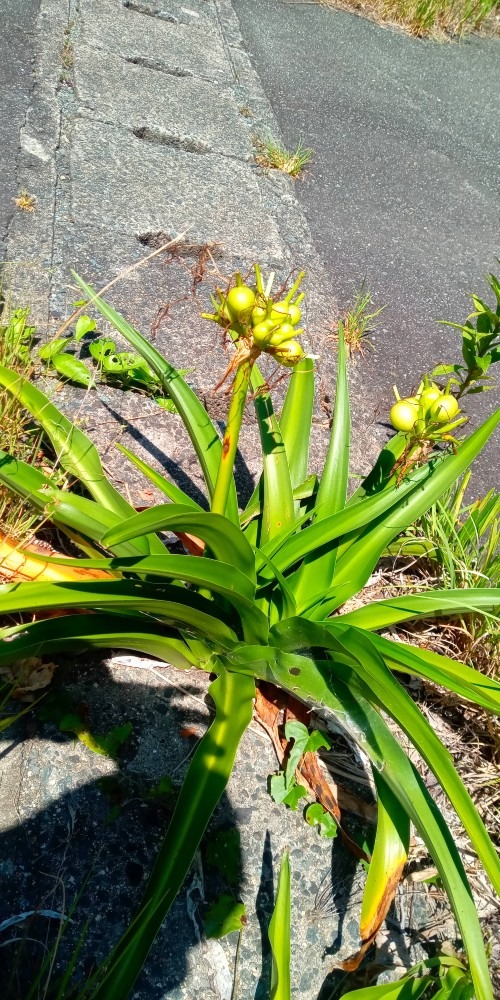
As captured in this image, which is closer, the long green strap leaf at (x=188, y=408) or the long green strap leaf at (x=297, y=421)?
the long green strap leaf at (x=188, y=408)

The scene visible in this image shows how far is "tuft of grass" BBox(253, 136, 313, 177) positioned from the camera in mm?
3879

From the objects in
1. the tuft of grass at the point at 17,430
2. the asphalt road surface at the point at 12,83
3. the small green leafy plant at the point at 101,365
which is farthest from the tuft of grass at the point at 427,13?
the tuft of grass at the point at 17,430

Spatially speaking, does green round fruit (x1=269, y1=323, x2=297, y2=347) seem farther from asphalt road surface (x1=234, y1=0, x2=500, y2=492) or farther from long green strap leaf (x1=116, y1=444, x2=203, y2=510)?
asphalt road surface (x1=234, y1=0, x2=500, y2=492)

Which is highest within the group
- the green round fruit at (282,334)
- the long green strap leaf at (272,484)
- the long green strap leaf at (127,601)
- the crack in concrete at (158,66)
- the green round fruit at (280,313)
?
the crack in concrete at (158,66)

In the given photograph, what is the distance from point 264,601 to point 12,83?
3.24m

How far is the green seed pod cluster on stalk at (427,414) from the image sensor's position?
1.42 metres

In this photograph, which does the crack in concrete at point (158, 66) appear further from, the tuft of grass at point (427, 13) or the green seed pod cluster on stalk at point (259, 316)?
the green seed pod cluster on stalk at point (259, 316)

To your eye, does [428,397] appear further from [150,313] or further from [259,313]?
[150,313]

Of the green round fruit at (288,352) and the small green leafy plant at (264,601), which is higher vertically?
the green round fruit at (288,352)

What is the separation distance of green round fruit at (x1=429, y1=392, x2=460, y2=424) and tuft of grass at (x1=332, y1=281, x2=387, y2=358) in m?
1.61

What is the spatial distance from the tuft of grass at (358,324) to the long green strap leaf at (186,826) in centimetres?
189

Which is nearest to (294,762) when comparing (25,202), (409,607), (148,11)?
(409,607)

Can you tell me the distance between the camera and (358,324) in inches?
124

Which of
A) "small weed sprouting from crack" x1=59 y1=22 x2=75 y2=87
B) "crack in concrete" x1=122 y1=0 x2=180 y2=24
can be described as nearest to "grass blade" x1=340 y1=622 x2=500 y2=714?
"small weed sprouting from crack" x1=59 y1=22 x2=75 y2=87
